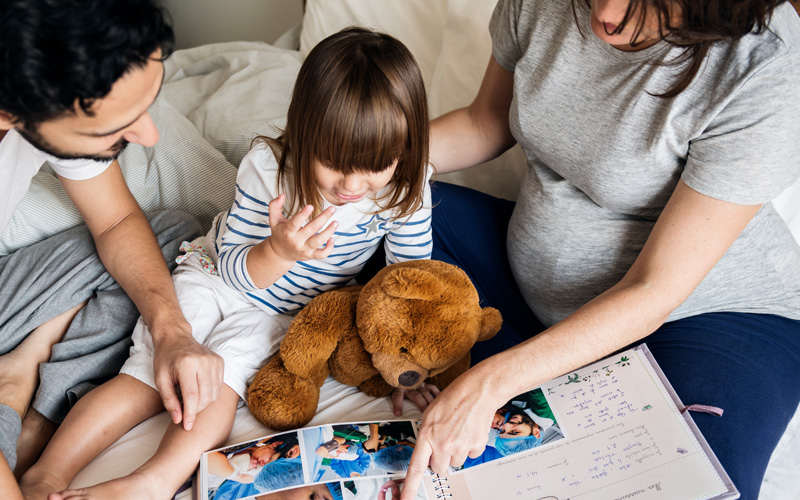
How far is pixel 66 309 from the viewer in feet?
→ 3.61

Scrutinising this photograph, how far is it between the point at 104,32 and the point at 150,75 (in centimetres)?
10

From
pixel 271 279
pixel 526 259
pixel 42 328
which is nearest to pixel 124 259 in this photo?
pixel 42 328

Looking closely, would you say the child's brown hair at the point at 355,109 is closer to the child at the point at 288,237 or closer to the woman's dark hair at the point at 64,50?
the child at the point at 288,237

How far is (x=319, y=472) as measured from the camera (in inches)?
33.5

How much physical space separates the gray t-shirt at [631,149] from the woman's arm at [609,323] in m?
0.05

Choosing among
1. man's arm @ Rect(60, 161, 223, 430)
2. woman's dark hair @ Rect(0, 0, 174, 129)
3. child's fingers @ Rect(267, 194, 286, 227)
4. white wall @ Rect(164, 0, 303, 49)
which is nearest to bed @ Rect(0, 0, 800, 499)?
man's arm @ Rect(60, 161, 223, 430)

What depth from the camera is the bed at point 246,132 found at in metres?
1.02

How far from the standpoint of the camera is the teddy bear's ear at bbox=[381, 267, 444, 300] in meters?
0.86

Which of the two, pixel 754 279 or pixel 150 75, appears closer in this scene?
pixel 150 75

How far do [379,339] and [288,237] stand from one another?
0.19 metres

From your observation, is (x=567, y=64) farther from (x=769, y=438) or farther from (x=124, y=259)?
(x=124, y=259)

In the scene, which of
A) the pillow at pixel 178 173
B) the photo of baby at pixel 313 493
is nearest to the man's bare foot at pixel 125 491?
the photo of baby at pixel 313 493

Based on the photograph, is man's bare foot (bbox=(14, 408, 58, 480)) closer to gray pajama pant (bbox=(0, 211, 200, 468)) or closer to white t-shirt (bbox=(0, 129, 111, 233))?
gray pajama pant (bbox=(0, 211, 200, 468))

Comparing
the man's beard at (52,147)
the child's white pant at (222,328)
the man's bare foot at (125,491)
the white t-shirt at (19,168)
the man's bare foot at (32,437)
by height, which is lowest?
the man's bare foot at (32,437)
